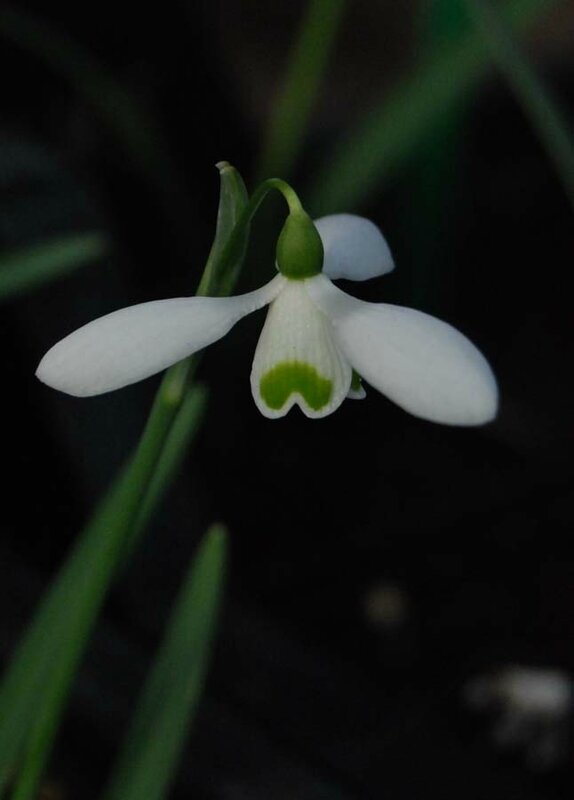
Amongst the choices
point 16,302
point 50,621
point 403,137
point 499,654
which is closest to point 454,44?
point 403,137

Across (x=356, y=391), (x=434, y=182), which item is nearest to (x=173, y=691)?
(x=356, y=391)

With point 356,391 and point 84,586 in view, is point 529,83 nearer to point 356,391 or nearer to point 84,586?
point 356,391

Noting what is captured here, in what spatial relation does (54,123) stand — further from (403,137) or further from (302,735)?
(302,735)

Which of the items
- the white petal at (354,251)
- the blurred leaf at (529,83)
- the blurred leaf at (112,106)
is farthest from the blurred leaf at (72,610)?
the blurred leaf at (112,106)

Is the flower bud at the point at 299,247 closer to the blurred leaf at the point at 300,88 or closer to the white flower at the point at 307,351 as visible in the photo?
the white flower at the point at 307,351

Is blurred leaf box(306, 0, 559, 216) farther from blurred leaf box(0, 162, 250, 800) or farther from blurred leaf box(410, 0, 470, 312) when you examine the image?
blurred leaf box(0, 162, 250, 800)

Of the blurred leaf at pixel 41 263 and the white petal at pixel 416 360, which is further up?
the blurred leaf at pixel 41 263
